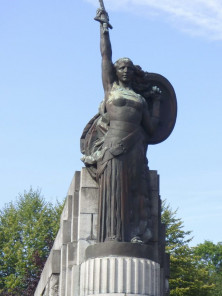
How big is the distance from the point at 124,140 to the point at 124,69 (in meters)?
1.64

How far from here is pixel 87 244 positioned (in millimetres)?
14250

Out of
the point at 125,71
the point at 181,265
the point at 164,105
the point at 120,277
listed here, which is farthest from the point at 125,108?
the point at 181,265

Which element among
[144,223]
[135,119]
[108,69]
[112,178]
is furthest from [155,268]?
[108,69]

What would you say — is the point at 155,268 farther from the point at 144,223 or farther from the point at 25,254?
the point at 25,254

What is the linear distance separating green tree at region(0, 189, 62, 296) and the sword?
2244 centimetres

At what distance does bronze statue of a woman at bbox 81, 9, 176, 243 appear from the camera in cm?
1392

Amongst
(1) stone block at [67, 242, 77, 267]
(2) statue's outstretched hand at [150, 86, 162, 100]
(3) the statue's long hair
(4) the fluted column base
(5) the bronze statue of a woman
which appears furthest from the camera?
(2) statue's outstretched hand at [150, 86, 162, 100]

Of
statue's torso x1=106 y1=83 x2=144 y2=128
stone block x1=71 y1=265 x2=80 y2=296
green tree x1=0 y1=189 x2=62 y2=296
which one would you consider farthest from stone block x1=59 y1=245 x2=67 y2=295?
green tree x1=0 y1=189 x2=62 y2=296

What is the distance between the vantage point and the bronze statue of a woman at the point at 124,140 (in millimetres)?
13922

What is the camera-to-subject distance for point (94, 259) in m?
13.5

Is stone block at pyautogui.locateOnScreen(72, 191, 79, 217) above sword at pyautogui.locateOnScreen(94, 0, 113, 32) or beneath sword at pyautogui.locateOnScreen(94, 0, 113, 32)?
beneath

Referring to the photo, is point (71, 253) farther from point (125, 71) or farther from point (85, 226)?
point (125, 71)

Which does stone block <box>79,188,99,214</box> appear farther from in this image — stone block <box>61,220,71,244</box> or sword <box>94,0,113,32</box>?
sword <box>94,0,113,32</box>

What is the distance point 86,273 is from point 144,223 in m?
1.57
